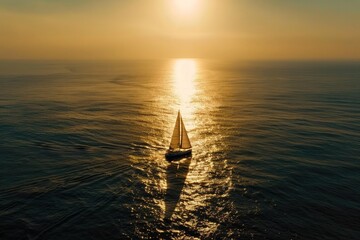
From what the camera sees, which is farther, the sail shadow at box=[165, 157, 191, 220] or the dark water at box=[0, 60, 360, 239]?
the sail shadow at box=[165, 157, 191, 220]

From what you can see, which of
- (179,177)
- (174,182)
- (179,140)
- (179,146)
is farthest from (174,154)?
(174,182)

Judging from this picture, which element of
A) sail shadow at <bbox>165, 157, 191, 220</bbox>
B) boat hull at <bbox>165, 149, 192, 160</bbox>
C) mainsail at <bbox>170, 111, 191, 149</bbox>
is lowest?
sail shadow at <bbox>165, 157, 191, 220</bbox>

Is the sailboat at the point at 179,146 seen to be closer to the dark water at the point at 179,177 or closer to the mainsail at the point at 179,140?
the mainsail at the point at 179,140

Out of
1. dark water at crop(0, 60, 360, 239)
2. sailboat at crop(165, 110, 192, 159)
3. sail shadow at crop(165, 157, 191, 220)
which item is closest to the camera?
dark water at crop(0, 60, 360, 239)

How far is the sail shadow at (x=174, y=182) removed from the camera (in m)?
42.3

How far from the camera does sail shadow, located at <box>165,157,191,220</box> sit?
4231 centimetres

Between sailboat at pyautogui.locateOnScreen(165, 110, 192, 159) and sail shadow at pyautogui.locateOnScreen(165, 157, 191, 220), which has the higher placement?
sailboat at pyautogui.locateOnScreen(165, 110, 192, 159)

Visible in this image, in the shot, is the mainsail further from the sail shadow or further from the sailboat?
the sail shadow

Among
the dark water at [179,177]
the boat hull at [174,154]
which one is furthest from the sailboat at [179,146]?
the dark water at [179,177]

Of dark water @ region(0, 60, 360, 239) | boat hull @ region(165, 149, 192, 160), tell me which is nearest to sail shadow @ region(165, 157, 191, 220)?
dark water @ region(0, 60, 360, 239)

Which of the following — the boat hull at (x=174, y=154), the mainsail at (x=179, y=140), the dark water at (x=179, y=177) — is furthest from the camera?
the mainsail at (x=179, y=140)

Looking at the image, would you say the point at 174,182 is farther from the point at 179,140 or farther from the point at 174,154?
the point at 179,140

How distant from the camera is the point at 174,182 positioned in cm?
4997

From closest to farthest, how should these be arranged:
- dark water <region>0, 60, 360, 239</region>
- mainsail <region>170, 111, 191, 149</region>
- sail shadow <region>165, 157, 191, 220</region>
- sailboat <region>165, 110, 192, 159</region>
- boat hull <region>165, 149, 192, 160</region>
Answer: dark water <region>0, 60, 360, 239</region> < sail shadow <region>165, 157, 191, 220</region> < boat hull <region>165, 149, 192, 160</region> < sailboat <region>165, 110, 192, 159</region> < mainsail <region>170, 111, 191, 149</region>
